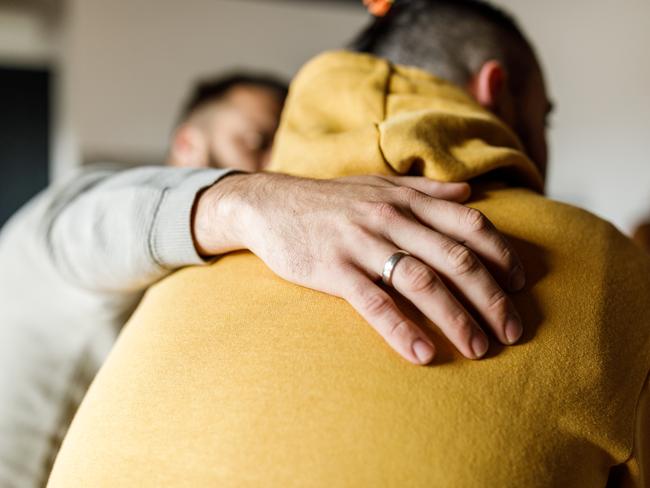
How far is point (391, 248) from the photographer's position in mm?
577

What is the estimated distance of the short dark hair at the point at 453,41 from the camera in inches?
37.9

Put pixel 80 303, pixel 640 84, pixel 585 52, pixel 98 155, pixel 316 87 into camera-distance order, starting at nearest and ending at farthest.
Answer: pixel 316 87
pixel 80 303
pixel 640 84
pixel 585 52
pixel 98 155

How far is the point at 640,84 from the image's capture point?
6.41 feet

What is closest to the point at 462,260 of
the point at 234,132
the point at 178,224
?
the point at 178,224

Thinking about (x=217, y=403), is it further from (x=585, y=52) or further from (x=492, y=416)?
(x=585, y=52)

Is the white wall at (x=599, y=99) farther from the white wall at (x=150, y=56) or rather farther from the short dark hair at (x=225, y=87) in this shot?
the white wall at (x=150, y=56)

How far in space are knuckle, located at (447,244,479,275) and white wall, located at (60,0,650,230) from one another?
162 centimetres

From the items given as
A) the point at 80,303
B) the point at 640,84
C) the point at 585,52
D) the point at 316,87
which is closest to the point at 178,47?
the point at 585,52

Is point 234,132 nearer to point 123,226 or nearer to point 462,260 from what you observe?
point 123,226

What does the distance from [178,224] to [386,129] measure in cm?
25

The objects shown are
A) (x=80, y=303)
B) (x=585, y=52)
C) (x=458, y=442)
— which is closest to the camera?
(x=458, y=442)

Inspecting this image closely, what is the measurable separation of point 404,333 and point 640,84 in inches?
69.3

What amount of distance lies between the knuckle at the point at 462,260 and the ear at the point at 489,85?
0.42m

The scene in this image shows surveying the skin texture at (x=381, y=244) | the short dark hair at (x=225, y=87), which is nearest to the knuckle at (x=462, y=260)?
the skin texture at (x=381, y=244)
